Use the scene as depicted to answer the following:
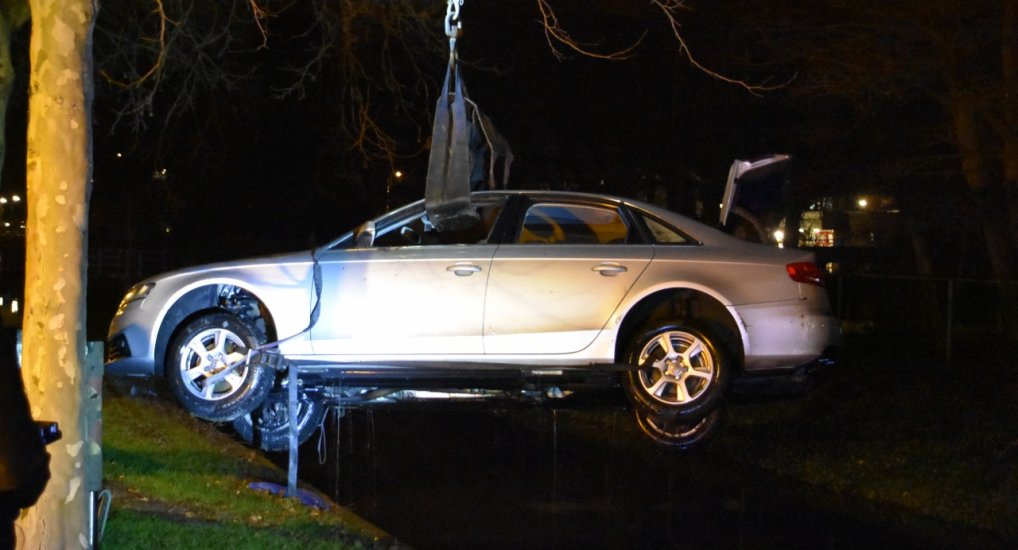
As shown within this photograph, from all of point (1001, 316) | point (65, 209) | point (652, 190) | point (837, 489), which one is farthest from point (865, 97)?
point (65, 209)

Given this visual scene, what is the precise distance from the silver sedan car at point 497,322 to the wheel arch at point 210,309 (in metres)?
0.02

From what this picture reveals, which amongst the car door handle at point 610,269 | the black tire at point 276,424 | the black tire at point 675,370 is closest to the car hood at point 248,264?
the black tire at point 276,424

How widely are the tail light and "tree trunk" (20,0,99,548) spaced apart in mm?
4699

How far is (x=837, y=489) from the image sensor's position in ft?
31.7

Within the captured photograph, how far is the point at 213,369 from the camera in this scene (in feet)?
26.3

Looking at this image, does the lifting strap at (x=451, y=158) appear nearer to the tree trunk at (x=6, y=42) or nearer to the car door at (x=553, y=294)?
the car door at (x=553, y=294)

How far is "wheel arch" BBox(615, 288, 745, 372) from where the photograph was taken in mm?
7941

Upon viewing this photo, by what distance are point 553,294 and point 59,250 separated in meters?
3.61

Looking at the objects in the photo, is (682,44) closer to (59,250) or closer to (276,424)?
(276,424)

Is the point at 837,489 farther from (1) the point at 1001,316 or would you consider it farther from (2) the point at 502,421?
(1) the point at 1001,316

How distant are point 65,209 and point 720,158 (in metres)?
16.0

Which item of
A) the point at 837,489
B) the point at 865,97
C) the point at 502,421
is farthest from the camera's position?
the point at 865,97

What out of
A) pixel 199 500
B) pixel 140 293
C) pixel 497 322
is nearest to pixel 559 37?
pixel 497 322

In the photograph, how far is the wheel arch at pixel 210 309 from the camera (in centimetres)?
809
